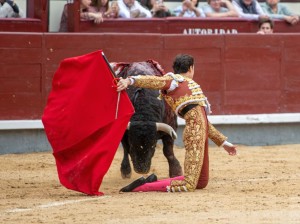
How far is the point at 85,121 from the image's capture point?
7.85 meters

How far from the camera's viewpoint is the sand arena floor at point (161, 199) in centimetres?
664

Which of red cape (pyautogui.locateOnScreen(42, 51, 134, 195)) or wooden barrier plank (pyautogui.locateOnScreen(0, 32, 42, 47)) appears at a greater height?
red cape (pyautogui.locateOnScreen(42, 51, 134, 195))

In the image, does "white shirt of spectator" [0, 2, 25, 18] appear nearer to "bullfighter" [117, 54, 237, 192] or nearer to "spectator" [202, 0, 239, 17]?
"spectator" [202, 0, 239, 17]

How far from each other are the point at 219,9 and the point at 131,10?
3.92 feet

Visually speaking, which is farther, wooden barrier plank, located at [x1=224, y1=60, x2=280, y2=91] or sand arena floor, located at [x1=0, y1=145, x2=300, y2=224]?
wooden barrier plank, located at [x1=224, y1=60, x2=280, y2=91]

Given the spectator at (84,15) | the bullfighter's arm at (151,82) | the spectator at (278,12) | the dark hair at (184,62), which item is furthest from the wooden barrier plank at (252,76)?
the bullfighter's arm at (151,82)

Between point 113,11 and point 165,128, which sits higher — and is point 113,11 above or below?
above

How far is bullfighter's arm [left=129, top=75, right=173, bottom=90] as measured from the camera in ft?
25.0

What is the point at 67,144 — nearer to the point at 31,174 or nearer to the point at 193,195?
the point at 193,195

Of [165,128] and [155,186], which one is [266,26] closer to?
[165,128]

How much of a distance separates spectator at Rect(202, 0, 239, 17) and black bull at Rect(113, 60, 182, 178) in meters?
3.57

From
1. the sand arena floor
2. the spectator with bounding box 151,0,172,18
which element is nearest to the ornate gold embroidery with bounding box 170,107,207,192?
the sand arena floor

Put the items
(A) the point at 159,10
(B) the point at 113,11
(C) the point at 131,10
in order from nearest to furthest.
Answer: (B) the point at 113,11 < (C) the point at 131,10 < (A) the point at 159,10

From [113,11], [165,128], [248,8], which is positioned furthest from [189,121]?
[248,8]
